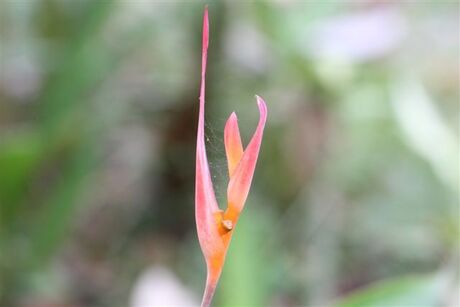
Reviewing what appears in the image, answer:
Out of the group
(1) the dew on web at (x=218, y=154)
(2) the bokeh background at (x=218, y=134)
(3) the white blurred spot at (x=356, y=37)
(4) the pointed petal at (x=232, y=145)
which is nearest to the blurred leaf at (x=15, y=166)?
(2) the bokeh background at (x=218, y=134)

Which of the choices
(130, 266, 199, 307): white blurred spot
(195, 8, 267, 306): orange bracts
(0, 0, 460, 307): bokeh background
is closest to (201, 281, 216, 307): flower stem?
(195, 8, 267, 306): orange bracts

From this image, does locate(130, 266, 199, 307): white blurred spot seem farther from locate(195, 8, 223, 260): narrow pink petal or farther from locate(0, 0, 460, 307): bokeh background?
locate(195, 8, 223, 260): narrow pink petal

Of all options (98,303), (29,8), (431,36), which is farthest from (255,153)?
(431,36)

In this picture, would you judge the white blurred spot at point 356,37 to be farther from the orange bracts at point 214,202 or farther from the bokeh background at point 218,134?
the orange bracts at point 214,202

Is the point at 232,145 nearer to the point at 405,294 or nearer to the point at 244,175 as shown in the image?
the point at 244,175

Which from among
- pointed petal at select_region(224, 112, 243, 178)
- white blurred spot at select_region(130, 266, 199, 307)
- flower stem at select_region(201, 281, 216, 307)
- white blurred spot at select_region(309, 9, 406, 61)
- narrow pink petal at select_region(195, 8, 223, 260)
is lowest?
white blurred spot at select_region(130, 266, 199, 307)

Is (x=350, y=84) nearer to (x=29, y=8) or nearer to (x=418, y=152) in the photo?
(x=418, y=152)

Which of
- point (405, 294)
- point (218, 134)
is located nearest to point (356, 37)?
point (218, 134)
